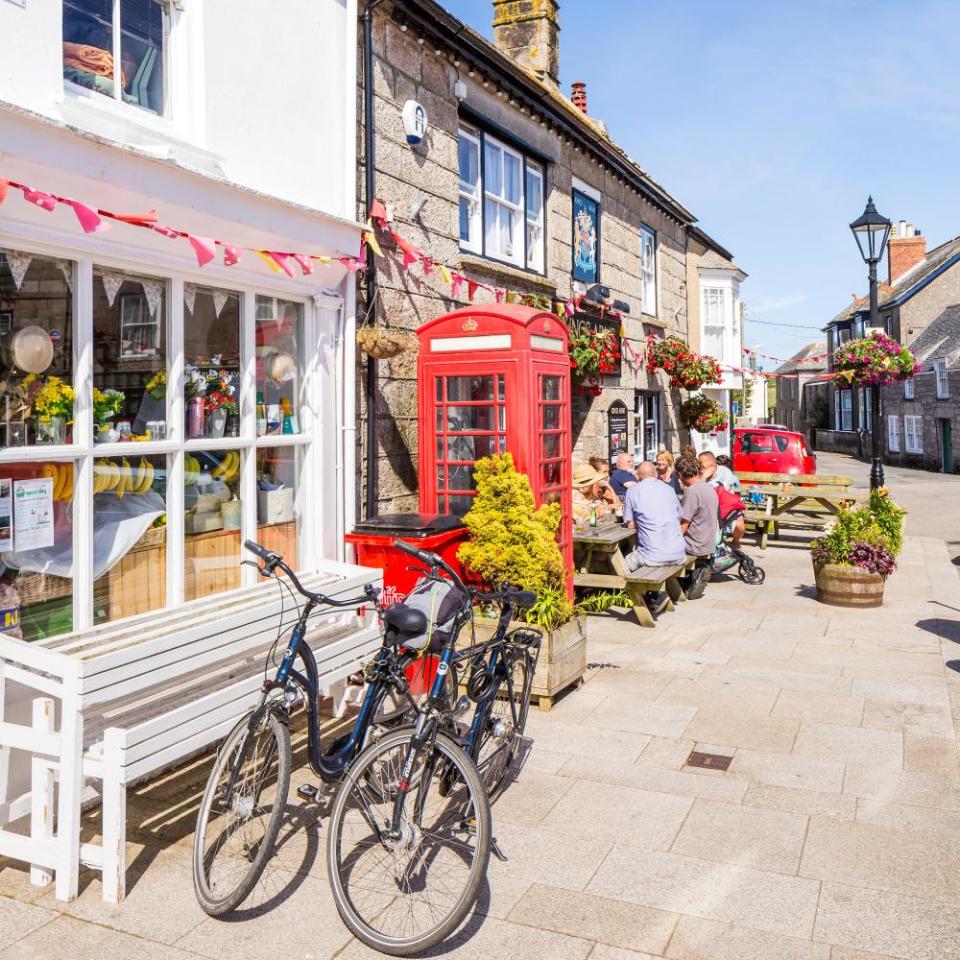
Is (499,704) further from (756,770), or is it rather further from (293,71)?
(293,71)

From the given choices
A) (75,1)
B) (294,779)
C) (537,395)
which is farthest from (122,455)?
(537,395)

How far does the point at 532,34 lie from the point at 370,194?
7.14 metres

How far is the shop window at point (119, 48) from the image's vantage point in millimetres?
5090

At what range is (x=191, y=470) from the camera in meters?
5.79

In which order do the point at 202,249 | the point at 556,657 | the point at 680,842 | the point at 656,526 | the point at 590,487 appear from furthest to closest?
the point at 590,487 → the point at 656,526 → the point at 556,657 → the point at 202,249 → the point at 680,842

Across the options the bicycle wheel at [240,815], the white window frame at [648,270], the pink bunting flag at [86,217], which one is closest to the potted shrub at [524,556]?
the bicycle wheel at [240,815]

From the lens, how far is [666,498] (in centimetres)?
935

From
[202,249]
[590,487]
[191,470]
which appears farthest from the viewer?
[590,487]

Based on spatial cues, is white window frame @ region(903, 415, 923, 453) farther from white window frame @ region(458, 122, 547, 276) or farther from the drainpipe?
the drainpipe

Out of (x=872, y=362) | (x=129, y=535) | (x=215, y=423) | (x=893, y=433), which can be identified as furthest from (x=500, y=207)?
(x=893, y=433)

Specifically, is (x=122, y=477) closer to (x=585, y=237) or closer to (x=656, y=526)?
(x=656, y=526)

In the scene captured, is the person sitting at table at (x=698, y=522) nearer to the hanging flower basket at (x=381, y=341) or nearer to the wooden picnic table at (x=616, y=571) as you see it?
the wooden picnic table at (x=616, y=571)

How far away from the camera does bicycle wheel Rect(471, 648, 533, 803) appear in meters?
4.68

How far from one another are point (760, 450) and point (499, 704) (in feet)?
60.9
